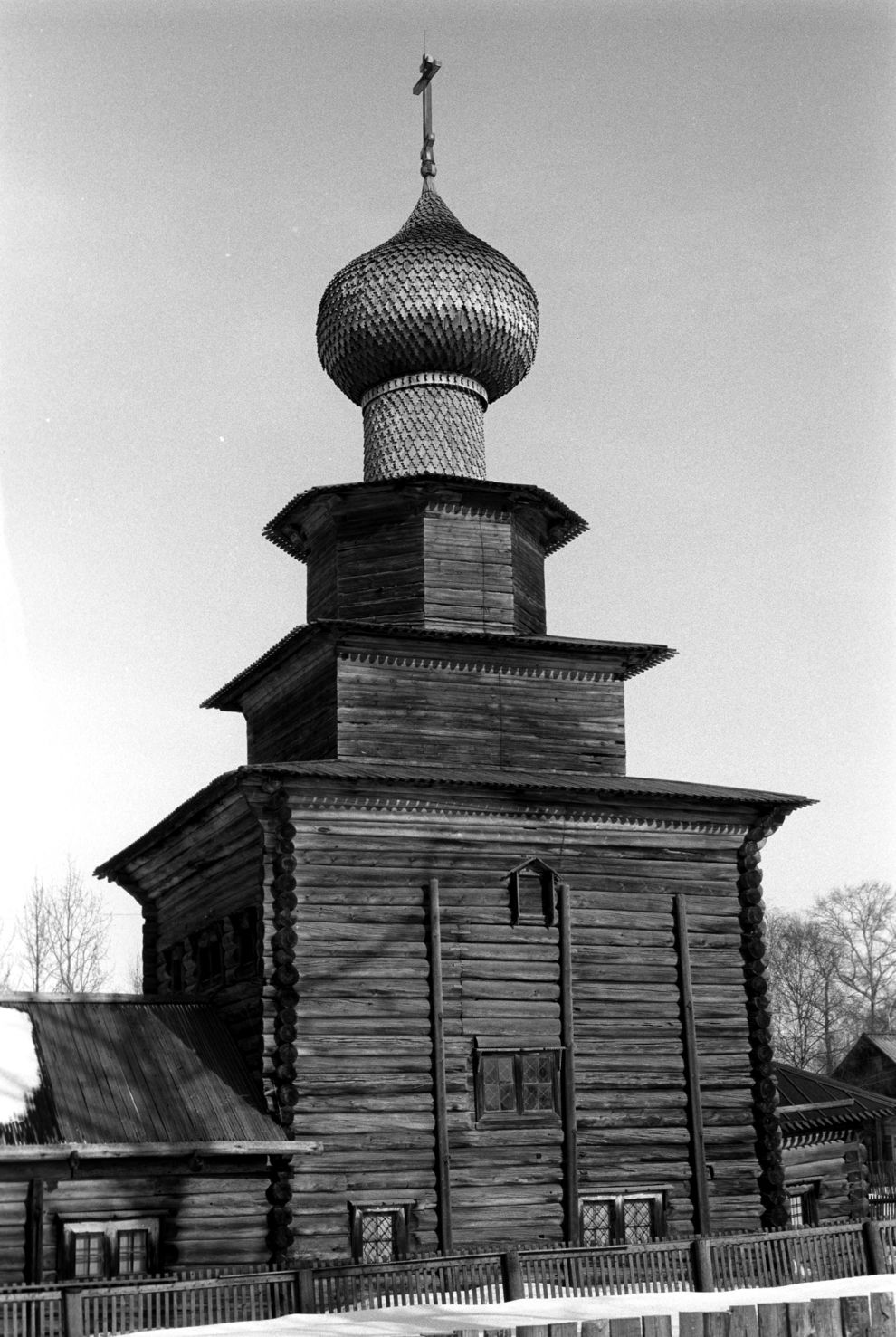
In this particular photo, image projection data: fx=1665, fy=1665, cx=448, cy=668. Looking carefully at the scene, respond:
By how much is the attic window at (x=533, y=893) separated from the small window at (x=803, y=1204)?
19.8 ft

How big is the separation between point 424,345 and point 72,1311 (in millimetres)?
15856

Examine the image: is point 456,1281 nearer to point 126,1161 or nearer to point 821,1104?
point 126,1161

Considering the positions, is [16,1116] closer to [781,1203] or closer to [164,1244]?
[164,1244]

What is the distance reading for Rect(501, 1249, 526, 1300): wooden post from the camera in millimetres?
16906

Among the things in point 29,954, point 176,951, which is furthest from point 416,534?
point 29,954

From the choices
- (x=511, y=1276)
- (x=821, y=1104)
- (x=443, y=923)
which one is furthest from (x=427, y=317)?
(x=511, y=1276)

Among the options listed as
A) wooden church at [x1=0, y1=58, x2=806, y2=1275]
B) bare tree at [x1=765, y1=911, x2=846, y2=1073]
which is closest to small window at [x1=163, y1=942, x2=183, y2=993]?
wooden church at [x1=0, y1=58, x2=806, y2=1275]

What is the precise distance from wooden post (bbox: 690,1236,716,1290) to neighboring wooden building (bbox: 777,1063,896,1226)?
7221 mm

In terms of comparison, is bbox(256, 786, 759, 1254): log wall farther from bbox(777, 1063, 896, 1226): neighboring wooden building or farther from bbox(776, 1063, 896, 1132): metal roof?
bbox(776, 1063, 896, 1132): metal roof

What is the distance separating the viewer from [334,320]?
87.7 ft

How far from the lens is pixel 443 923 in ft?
69.9

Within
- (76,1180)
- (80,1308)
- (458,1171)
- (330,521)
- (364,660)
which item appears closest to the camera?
(80,1308)

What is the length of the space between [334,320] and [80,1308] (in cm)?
1628

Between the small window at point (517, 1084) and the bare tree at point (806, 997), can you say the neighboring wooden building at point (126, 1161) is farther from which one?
the bare tree at point (806, 997)
